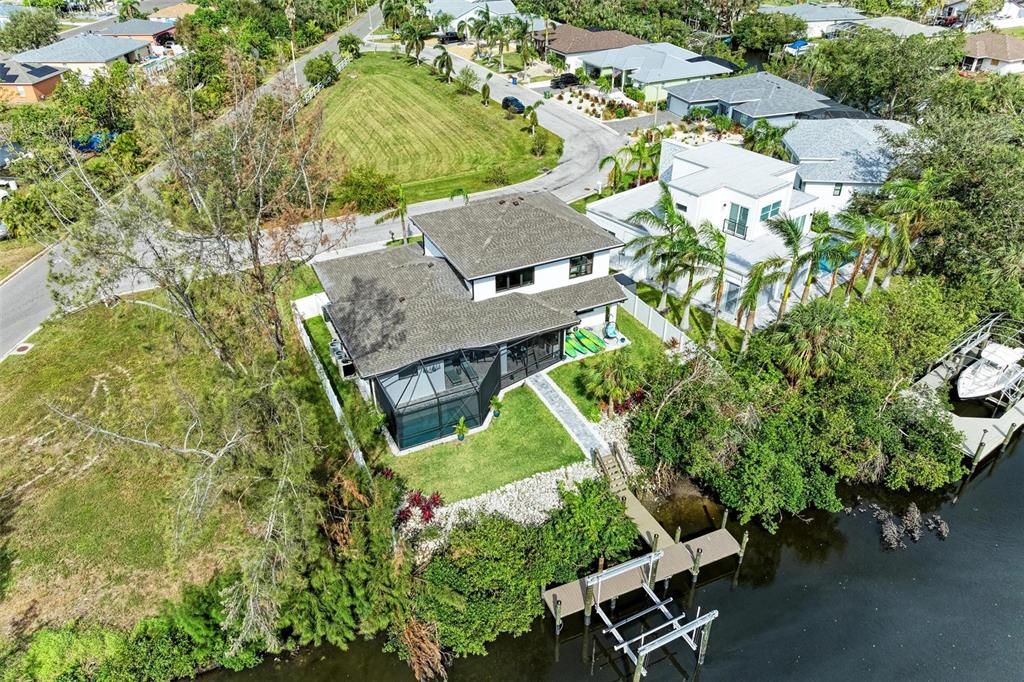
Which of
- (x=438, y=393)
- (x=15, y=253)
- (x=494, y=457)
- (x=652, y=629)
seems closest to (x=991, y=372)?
(x=652, y=629)

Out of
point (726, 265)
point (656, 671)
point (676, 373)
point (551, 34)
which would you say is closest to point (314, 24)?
point (551, 34)

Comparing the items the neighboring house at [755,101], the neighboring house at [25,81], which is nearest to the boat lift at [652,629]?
the neighboring house at [755,101]

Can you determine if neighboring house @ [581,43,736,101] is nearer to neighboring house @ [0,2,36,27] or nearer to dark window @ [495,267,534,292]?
dark window @ [495,267,534,292]

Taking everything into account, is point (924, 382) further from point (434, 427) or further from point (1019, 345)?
point (434, 427)

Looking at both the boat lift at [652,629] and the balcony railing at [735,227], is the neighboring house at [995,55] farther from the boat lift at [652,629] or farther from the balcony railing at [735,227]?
the boat lift at [652,629]

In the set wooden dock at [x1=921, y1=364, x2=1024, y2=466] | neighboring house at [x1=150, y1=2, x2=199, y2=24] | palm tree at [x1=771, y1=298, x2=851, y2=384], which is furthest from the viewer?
neighboring house at [x1=150, y1=2, x2=199, y2=24]

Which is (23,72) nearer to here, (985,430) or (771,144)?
(771,144)

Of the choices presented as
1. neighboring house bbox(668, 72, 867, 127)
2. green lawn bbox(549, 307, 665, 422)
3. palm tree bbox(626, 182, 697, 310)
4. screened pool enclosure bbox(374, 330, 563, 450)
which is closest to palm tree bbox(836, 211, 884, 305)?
palm tree bbox(626, 182, 697, 310)
